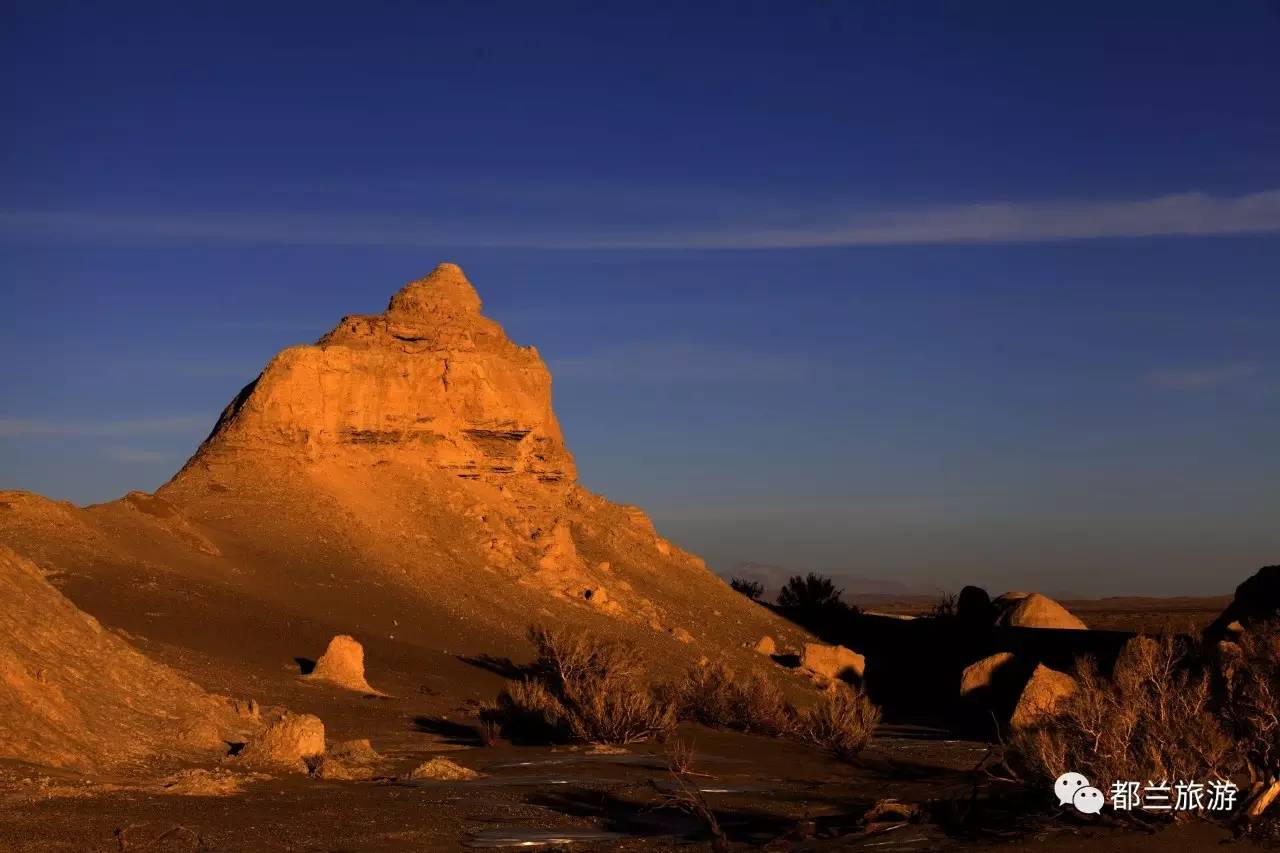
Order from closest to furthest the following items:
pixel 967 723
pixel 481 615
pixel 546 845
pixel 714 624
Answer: pixel 546 845 < pixel 967 723 < pixel 481 615 < pixel 714 624

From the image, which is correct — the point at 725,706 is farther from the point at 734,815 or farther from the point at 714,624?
the point at 714,624

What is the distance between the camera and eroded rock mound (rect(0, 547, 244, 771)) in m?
16.8

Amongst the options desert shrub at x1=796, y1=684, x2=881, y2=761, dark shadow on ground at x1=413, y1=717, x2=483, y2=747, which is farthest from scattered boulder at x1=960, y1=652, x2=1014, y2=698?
dark shadow on ground at x1=413, y1=717, x2=483, y2=747

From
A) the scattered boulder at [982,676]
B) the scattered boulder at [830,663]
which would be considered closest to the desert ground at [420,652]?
the scattered boulder at [830,663]

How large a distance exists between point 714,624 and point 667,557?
6.79 meters

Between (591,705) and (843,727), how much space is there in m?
4.41

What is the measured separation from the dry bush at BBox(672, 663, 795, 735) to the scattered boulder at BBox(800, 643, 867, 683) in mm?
15747

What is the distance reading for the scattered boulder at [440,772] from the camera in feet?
60.1

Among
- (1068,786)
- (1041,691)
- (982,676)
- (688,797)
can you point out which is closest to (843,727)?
(1041,691)

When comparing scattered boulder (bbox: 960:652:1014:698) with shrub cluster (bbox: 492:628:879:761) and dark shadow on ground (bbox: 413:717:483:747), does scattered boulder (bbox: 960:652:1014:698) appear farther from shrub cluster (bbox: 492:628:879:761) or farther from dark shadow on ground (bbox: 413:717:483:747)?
dark shadow on ground (bbox: 413:717:483:747)

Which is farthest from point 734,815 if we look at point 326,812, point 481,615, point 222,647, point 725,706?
point 481,615

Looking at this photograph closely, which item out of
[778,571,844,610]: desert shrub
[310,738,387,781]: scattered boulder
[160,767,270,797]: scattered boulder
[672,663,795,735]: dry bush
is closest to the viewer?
[160,767,270,797]: scattered boulder

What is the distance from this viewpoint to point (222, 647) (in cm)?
3069

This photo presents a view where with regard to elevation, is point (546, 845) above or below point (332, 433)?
below
